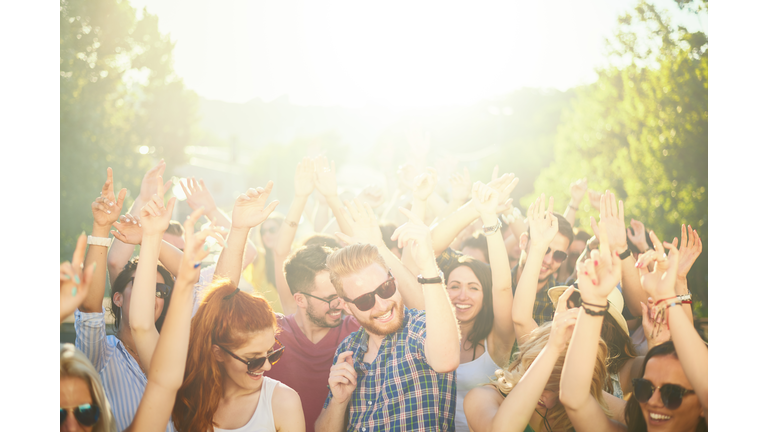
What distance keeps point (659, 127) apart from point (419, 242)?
21.6ft

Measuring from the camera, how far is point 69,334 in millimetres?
5312

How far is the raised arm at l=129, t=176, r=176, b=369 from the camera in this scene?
78.3 inches

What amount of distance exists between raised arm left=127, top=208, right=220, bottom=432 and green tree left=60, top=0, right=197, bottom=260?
17.2 ft

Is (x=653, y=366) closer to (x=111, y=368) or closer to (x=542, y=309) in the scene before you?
(x=542, y=309)

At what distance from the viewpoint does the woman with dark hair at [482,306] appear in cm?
252

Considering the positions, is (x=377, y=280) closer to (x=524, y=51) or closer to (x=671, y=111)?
(x=524, y=51)

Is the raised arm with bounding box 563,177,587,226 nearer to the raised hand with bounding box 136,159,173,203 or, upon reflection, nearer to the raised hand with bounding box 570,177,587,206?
the raised hand with bounding box 570,177,587,206

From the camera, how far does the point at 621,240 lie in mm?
2590

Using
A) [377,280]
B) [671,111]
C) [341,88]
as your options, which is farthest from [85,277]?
[671,111]

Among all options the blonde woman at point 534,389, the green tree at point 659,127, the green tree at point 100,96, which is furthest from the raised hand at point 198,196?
the green tree at point 659,127

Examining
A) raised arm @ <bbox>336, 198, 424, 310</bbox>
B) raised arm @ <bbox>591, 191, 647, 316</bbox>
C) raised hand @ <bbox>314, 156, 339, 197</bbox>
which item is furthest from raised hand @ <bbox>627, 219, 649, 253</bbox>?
raised hand @ <bbox>314, 156, 339, 197</bbox>

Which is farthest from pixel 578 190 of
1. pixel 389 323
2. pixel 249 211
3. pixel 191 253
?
pixel 191 253
